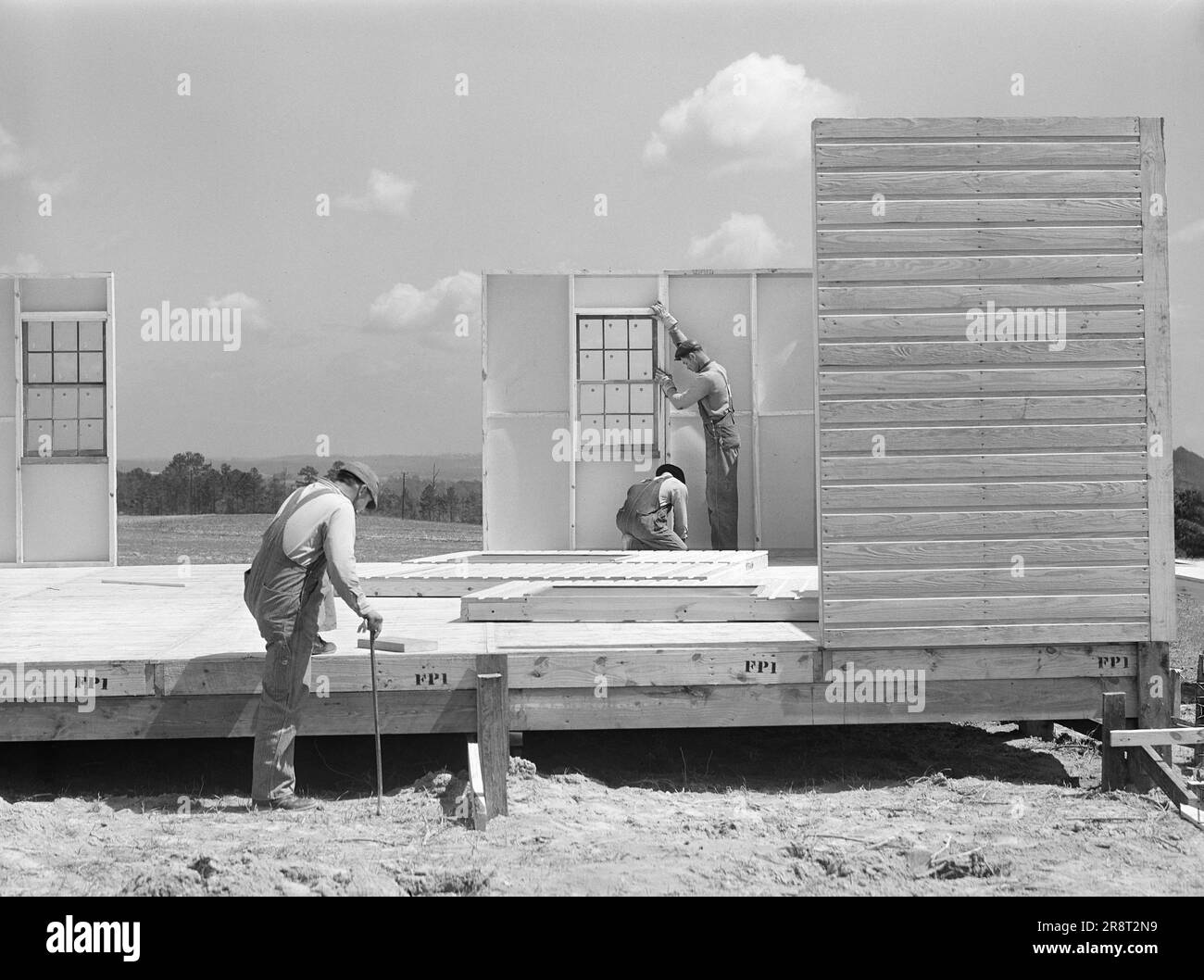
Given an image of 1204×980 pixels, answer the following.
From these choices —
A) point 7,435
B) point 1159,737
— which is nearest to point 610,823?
point 1159,737

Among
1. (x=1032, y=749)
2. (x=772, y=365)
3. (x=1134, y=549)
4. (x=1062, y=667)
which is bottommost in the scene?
(x=1032, y=749)

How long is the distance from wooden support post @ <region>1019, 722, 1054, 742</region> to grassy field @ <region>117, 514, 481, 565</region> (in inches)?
542

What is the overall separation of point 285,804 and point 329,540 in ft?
4.32

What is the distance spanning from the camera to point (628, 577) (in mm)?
8008

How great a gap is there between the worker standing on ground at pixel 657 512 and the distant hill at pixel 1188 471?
1105cm

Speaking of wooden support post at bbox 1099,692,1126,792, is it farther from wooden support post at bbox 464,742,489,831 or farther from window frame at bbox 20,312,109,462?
window frame at bbox 20,312,109,462

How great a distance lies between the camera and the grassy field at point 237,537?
871 inches

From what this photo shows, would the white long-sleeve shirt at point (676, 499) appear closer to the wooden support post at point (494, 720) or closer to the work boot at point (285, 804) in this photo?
the wooden support post at point (494, 720)

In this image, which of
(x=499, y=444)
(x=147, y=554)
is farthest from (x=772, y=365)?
(x=147, y=554)

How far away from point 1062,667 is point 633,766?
7.80ft

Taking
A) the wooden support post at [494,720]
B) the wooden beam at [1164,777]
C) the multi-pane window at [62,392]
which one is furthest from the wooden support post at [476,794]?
the multi-pane window at [62,392]
